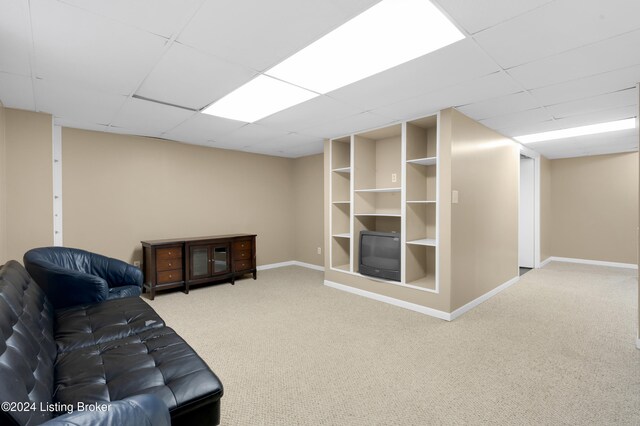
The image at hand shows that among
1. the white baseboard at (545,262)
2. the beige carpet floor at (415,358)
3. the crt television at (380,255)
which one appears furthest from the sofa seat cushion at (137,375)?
the white baseboard at (545,262)

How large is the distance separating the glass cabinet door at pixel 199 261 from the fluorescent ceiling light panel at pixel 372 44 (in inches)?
123

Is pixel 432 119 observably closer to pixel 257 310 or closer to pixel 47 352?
pixel 257 310

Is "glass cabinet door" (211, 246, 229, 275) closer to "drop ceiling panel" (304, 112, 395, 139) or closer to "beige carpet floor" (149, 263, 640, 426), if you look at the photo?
"beige carpet floor" (149, 263, 640, 426)

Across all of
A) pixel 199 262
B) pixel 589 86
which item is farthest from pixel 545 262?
pixel 199 262

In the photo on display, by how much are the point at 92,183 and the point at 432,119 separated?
15.4 ft

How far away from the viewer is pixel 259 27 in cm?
185

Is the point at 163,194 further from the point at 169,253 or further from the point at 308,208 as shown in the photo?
the point at 308,208

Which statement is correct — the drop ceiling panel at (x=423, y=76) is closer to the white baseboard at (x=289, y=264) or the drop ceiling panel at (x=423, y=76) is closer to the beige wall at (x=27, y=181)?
the beige wall at (x=27, y=181)

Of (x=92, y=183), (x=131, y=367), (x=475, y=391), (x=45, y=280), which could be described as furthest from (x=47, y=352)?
(x=92, y=183)

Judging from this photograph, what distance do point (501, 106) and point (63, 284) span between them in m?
4.46

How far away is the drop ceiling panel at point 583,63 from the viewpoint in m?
2.04

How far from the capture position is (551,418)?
183cm

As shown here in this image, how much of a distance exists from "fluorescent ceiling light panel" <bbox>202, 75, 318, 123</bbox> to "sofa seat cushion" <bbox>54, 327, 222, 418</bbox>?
7.11 feet

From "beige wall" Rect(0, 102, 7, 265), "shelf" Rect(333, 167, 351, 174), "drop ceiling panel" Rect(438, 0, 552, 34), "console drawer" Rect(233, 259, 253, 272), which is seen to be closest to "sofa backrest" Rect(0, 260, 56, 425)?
"beige wall" Rect(0, 102, 7, 265)
